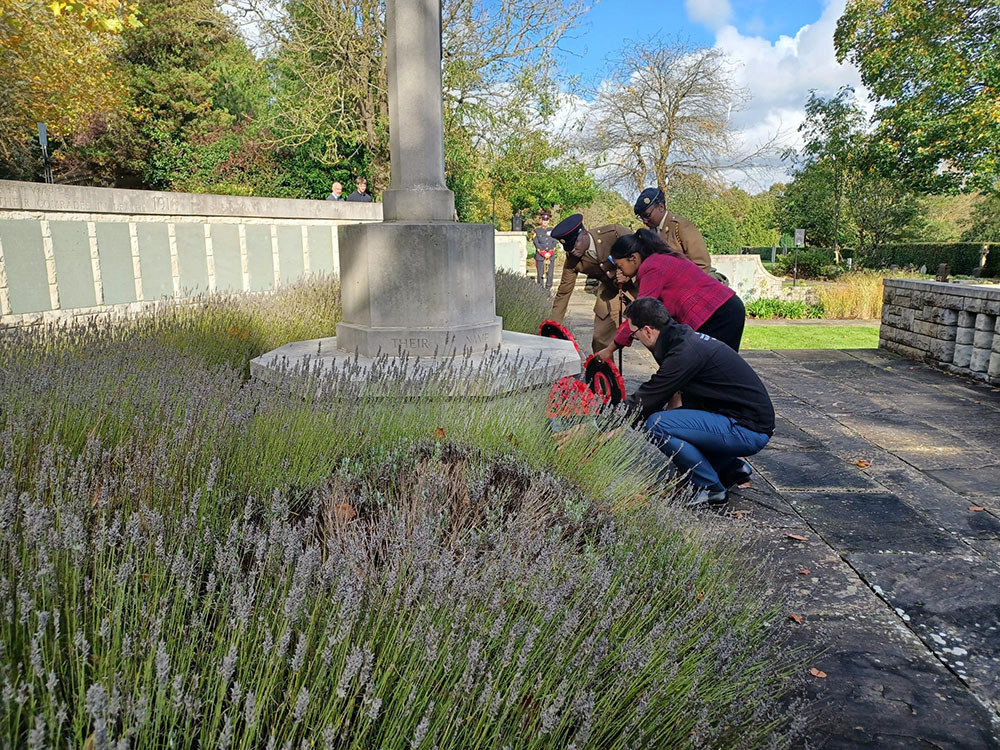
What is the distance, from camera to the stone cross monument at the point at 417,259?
450 cm

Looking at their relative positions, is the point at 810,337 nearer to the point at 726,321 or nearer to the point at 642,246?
the point at 726,321

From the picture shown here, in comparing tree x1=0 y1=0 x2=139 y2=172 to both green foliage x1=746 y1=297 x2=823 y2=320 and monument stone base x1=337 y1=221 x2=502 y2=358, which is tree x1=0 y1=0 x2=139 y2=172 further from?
green foliage x1=746 y1=297 x2=823 y2=320

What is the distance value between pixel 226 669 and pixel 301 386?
2.45 m

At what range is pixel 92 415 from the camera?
268cm

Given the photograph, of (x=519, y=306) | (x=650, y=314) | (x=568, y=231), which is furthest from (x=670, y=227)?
(x=519, y=306)

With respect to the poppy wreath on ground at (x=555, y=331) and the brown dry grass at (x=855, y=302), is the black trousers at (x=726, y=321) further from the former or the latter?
the brown dry grass at (x=855, y=302)

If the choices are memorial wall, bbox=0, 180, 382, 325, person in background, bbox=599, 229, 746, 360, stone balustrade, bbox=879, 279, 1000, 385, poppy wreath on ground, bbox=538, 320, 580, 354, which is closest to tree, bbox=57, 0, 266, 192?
memorial wall, bbox=0, 180, 382, 325

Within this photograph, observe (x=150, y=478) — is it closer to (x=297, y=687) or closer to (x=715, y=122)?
(x=297, y=687)

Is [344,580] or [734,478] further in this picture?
[734,478]

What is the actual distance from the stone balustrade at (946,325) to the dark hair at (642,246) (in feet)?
15.4

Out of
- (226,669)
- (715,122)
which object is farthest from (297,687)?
(715,122)

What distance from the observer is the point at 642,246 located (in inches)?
197

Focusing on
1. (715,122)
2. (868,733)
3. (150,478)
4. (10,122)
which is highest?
(715,122)

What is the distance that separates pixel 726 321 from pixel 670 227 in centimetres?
154
